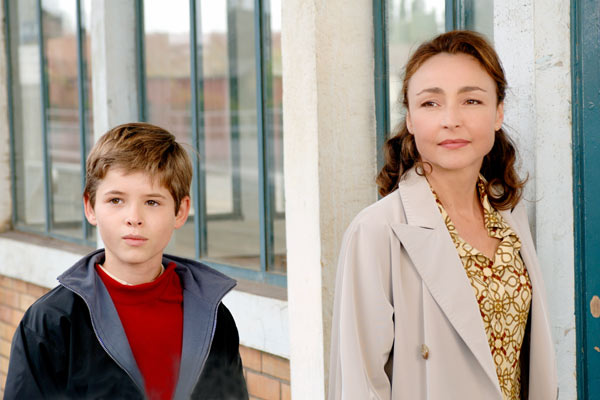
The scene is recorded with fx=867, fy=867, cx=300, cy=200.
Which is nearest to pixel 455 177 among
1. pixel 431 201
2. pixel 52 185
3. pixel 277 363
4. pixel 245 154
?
pixel 431 201

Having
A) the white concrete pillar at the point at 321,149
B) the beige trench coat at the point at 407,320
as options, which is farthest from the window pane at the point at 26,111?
the beige trench coat at the point at 407,320

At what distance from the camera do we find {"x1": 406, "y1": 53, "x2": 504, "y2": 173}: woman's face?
2.06 metres

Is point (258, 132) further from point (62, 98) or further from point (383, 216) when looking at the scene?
point (62, 98)

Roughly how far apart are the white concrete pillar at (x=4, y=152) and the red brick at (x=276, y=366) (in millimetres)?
3296

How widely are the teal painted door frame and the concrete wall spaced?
19 millimetres

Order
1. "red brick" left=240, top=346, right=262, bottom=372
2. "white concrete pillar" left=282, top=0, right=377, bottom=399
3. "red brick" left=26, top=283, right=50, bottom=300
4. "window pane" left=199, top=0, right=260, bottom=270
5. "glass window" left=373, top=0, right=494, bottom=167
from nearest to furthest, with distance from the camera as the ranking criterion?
1. "white concrete pillar" left=282, top=0, right=377, bottom=399
2. "glass window" left=373, top=0, right=494, bottom=167
3. "red brick" left=240, top=346, right=262, bottom=372
4. "red brick" left=26, top=283, right=50, bottom=300
5. "window pane" left=199, top=0, right=260, bottom=270

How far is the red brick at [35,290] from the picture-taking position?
18.4 ft

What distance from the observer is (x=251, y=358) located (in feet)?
12.8

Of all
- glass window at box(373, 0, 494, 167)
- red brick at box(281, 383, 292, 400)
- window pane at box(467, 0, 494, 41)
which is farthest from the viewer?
red brick at box(281, 383, 292, 400)

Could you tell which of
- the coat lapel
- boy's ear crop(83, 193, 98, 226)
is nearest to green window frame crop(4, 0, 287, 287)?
boy's ear crop(83, 193, 98, 226)

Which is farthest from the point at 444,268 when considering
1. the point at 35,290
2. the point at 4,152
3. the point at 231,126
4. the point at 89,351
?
the point at 231,126

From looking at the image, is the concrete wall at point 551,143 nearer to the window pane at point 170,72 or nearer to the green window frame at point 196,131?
the green window frame at point 196,131

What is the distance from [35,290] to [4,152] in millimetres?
1246

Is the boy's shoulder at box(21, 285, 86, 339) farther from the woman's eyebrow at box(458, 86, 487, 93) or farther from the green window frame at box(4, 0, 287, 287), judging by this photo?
the green window frame at box(4, 0, 287, 287)
